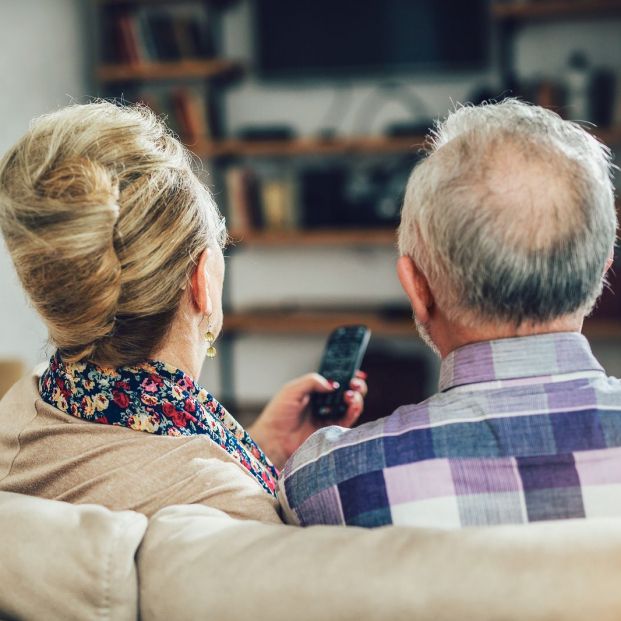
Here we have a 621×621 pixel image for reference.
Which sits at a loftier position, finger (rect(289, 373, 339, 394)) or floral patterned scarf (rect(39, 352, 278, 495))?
floral patterned scarf (rect(39, 352, 278, 495))

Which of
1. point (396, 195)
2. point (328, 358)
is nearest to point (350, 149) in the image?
point (396, 195)

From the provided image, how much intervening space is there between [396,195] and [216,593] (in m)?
3.08

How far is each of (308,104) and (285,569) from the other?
3.44 metres

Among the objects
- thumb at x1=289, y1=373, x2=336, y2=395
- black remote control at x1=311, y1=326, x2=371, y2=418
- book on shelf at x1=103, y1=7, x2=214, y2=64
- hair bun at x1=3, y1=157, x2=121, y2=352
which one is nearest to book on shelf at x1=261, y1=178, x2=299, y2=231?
book on shelf at x1=103, y1=7, x2=214, y2=64

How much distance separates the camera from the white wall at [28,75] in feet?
11.7

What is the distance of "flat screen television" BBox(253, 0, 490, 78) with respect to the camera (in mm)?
3756

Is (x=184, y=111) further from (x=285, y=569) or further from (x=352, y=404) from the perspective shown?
(x=285, y=569)

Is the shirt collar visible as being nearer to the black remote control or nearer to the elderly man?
the elderly man

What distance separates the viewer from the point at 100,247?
0.99m

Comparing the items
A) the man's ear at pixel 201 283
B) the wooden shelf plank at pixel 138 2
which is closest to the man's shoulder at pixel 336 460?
the man's ear at pixel 201 283

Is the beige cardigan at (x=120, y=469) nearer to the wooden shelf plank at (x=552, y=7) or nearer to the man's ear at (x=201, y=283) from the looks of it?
the man's ear at (x=201, y=283)

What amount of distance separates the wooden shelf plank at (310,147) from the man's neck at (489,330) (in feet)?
9.11

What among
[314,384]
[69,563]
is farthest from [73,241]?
[314,384]

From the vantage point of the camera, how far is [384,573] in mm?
737
